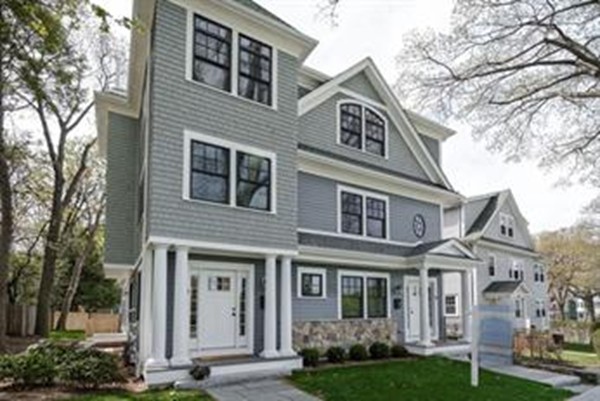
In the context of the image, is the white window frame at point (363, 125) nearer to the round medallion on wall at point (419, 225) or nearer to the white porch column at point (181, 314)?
the round medallion on wall at point (419, 225)

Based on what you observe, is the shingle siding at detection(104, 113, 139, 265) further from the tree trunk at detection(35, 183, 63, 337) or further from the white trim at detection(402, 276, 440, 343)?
the tree trunk at detection(35, 183, 63, 337)

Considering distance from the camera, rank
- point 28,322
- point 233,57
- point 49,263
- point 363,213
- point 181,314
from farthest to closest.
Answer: point 28,322
point 49,263
point 363,213
point 233,57
point 181,314

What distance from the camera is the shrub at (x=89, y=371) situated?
977 cm

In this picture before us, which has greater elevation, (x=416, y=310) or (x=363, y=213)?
(x=363, y=213)

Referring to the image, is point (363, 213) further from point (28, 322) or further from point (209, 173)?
point (28, 322)

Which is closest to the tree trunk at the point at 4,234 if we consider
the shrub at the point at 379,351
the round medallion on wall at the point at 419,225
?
the shrub at the point at 379,351

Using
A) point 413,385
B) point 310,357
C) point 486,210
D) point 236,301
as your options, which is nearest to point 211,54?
point 236,301

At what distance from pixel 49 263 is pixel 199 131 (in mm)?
16517

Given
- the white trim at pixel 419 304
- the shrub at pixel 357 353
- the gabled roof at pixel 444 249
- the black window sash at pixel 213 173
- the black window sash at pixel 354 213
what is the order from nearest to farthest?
the black window sash at pixel 213 173 < the shrub at pixel 357 353 < the black window sash at pixel 354 213 < the gabled roof at pixel 444 249 < the white trim at pixel 419 304

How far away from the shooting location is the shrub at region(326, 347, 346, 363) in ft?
46.4

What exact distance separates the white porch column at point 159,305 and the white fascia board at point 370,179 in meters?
5.44

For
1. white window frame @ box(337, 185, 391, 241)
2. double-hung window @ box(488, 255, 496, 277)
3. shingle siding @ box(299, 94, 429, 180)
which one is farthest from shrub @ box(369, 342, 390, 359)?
double-hung window @ box(488, 255, 496, 277)

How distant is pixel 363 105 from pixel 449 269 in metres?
6.54

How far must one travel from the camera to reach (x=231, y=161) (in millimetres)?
11914
